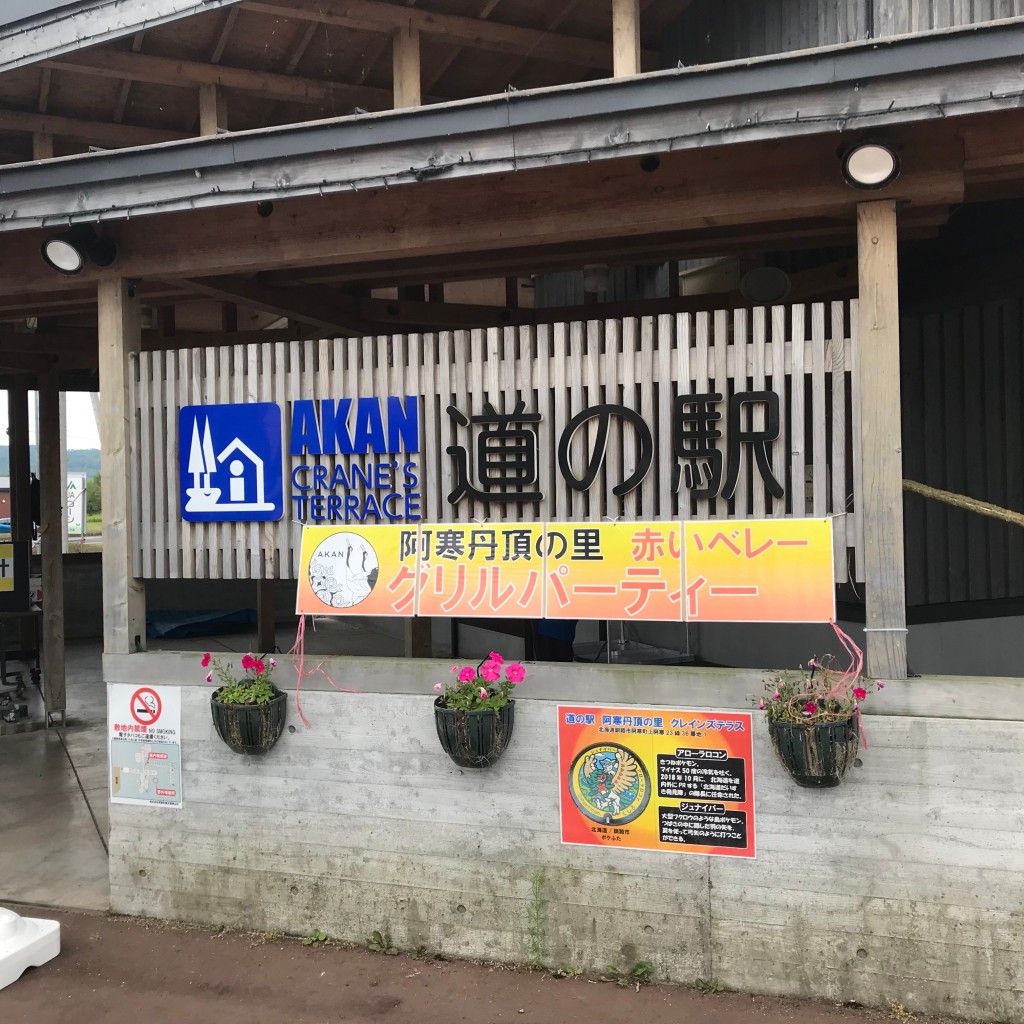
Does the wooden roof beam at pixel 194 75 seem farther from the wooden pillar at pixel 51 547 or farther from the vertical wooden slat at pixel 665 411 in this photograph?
the wooden pillar at pixel 51 547

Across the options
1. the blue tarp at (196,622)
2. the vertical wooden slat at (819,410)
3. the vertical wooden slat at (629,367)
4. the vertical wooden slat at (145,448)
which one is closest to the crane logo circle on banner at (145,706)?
the vertical wooden slat at (145,448)

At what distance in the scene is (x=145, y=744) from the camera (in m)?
5.37

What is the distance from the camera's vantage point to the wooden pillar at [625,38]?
4906mm

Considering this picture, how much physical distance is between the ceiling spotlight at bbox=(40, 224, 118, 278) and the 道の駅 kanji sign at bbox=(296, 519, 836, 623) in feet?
6.56

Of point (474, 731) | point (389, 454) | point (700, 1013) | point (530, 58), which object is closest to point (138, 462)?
point (389, 454)

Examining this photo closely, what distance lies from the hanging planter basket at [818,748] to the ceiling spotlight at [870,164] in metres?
2.36

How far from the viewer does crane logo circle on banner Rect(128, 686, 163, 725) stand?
5.36 metres

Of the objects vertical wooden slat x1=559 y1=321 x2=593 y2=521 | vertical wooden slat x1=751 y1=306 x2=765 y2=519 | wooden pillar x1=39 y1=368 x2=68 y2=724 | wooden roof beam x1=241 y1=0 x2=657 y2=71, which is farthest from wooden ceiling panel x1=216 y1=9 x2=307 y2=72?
wooden pillar x1=39 y1=368 x2=68 y2=724

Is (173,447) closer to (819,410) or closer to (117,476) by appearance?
(117,476)

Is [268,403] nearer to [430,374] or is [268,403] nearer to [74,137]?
[430,374]

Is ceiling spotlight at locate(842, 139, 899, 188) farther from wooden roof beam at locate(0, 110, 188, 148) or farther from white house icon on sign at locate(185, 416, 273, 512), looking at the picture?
wooden roof beam at locate(0, 110, 188, 148)

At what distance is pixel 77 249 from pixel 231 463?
1.48 meters

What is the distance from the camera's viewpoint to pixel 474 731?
451 cm

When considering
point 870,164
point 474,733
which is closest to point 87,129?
point 474,733
